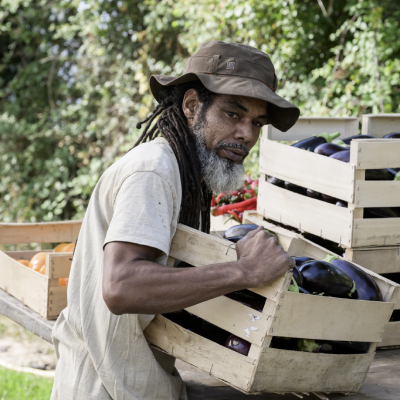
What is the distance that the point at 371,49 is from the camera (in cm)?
530

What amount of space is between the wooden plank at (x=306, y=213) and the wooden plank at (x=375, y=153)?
22cm

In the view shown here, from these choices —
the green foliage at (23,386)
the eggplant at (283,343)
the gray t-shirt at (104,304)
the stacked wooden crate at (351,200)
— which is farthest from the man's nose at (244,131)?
the green foliage at (23,386)

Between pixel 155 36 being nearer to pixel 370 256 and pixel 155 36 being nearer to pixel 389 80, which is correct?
pixel 389 80

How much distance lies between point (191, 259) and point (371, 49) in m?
4.49

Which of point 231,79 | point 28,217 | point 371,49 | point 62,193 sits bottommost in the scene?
point 28,217

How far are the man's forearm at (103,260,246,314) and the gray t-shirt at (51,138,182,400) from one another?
0.09m

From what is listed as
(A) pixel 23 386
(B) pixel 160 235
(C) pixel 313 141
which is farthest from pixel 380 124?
(A) pixel 23 386

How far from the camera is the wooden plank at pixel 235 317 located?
1457 mm

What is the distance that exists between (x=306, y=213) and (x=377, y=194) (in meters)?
0.36

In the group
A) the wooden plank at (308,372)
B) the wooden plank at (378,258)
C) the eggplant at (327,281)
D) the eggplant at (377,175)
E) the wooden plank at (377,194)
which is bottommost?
the wooden plank at (308,372)

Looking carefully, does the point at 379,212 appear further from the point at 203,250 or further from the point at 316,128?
the point at 203,250

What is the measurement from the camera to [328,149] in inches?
93.7

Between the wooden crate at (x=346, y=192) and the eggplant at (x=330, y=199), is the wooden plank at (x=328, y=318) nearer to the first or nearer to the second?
the wooden crate at (x=346, y=192)

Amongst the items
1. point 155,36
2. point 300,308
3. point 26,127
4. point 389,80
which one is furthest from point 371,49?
point 26,127
